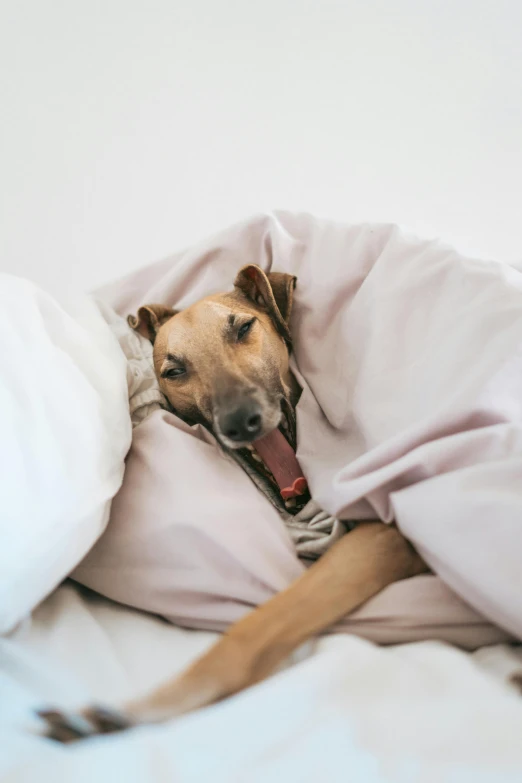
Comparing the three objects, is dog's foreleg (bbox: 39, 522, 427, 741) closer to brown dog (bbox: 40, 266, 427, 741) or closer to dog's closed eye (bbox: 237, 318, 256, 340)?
brown dog (bbox: 40, 266, 427, 741)

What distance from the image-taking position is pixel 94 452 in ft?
3.22

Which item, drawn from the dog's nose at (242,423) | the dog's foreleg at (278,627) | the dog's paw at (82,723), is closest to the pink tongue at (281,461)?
the dog's nose at (242,423)

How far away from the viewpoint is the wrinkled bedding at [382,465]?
81cm

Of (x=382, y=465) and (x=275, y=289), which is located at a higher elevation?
(x=275, y=289)

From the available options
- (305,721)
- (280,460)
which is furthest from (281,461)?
(305,721)

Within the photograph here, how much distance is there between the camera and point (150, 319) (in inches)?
60.9

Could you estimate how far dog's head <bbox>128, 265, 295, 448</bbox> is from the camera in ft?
4.03

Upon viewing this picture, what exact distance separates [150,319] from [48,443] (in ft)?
2.36

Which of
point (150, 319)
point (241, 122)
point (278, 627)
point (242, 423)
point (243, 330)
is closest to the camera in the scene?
point (278, 627)

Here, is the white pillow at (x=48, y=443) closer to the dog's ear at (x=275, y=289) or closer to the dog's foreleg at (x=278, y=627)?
the dog's foreleg at (x=278, y=627)

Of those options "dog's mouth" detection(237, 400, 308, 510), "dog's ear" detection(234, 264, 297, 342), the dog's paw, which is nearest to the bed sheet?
the dog's paw

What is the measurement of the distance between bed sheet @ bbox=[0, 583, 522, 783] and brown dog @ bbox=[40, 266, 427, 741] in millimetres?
46

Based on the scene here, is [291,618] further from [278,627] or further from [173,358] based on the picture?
[173,358]

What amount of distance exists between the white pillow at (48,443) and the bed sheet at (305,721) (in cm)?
14
